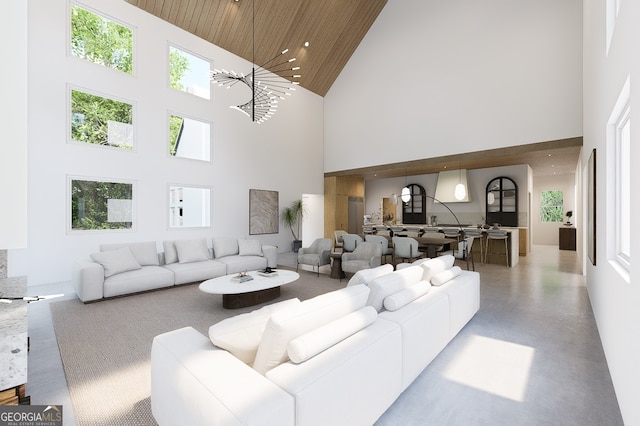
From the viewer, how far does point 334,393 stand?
1.39 metres

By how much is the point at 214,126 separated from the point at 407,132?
5.46 metres

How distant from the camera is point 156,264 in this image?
540 centimetres

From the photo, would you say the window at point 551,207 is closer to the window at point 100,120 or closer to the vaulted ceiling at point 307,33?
the vaulted ceiling at point 307,33

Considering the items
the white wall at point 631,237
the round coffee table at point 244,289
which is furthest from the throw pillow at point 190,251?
the white wall at point 631,237

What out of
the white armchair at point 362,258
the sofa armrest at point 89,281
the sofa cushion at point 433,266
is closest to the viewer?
the sofa cushion at point 433,266

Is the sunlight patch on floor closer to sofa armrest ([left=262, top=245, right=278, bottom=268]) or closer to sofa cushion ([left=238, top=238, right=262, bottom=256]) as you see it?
sofa armrest ([left=262, top=245, right=278, bottom=268])

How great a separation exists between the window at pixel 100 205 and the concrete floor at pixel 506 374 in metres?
2.02

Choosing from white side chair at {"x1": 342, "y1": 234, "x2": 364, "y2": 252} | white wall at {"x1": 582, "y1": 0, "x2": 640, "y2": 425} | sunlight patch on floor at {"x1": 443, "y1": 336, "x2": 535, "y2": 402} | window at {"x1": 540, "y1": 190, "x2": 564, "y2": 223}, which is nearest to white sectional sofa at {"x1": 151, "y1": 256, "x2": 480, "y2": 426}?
sunlight patch on floor at {"x1": 443, "y1": 336, "x2": 535, "y2": 402}

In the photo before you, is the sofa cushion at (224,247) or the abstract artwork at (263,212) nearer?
the sofa cushion at (224,247)

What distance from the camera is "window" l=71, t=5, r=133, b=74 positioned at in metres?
5.64

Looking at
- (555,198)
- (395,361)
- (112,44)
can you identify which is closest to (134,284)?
(395,361)

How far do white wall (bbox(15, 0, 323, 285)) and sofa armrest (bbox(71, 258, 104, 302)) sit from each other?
63.9 inches

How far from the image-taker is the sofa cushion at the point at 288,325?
4.77 ft

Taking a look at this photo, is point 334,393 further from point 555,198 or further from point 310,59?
point 555,198
